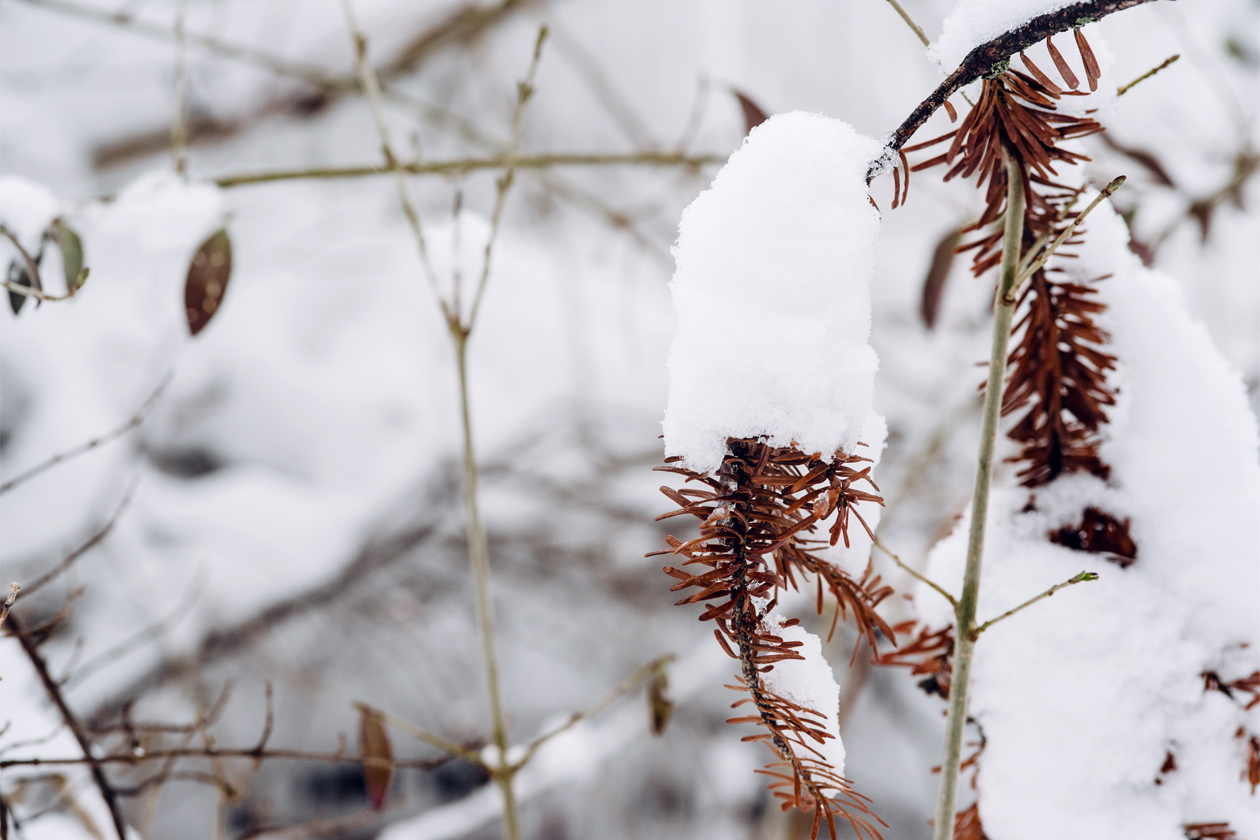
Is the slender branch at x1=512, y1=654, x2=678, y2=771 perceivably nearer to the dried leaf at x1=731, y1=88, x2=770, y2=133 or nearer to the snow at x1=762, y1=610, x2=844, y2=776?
the snow at x1=762, y1=610, x2=844, y2=776

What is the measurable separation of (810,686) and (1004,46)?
0.53ft

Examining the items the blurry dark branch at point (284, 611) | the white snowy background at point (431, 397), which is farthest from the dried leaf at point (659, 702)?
the blurry dark branch at point (284, 611)

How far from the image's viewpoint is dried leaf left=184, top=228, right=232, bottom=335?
40 centimetres

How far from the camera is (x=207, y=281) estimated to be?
41 cm

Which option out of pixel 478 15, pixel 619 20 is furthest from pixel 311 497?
pixel 619 20

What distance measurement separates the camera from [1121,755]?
0.22m

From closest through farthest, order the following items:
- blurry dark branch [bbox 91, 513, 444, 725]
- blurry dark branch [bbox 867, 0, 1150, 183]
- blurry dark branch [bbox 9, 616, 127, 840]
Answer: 1. blurry dark branch [bbox 867, 0, 1150, 183]
2. blurry dark branch [bbox 9, 616, 127, 840]
3. blurry dark branch [bbox 91, 513, 444, 725]

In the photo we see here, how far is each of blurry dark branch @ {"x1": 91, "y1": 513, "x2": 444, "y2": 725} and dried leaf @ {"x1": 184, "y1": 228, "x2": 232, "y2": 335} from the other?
0.66m

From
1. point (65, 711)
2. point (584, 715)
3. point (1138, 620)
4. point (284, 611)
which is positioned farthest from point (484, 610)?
point (284, 611)

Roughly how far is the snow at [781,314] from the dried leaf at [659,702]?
0.28 m

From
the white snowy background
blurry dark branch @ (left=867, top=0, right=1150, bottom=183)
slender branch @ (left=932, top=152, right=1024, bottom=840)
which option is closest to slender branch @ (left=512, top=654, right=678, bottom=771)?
slender branch @ (left=932, top=152, right=1024, bottom=840)

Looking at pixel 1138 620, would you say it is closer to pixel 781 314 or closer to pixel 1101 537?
pixel 1101 537

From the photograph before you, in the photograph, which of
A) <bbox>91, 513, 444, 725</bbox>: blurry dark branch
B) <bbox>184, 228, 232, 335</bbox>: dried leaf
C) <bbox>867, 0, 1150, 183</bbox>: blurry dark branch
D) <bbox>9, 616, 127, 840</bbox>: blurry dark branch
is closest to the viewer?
<bbox>867, 0, 1150, 183</bbox>: blurry dark branch

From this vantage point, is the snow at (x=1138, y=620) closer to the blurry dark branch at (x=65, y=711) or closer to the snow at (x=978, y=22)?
the snow at (x=978, y=22)
